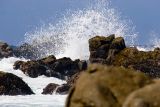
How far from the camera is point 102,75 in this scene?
37.8ft

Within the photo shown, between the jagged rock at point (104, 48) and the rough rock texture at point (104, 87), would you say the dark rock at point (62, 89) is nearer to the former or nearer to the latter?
the jagged rock at point (104, 48)

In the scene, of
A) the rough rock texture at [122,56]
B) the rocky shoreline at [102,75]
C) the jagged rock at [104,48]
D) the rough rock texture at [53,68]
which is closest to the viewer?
the rocky shoreline at [102,75]

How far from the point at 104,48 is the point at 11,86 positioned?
49.6 feet

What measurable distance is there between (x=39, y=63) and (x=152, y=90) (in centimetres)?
5089

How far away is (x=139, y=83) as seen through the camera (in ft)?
37.1

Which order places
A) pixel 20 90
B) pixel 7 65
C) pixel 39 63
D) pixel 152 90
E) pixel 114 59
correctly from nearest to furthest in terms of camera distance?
pixel 152 90 < pixel 20 90 < pixel 114 59 < pixel 39 63 < pixel 7 65

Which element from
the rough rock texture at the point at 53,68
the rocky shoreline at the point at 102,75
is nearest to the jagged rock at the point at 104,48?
the rocky shoreline at the point at 102,75

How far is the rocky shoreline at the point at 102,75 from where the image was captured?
11078mm

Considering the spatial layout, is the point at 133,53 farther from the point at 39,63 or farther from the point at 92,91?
the point at 92,91

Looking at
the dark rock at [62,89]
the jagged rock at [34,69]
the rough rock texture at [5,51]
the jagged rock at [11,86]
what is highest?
the rough rock texture at [5,51]

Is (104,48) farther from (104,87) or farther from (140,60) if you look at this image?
(104,87)

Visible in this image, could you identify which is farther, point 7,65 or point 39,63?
point 7,65

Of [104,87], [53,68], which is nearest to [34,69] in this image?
[53,68]

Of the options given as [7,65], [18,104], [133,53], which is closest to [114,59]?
[133,53]
